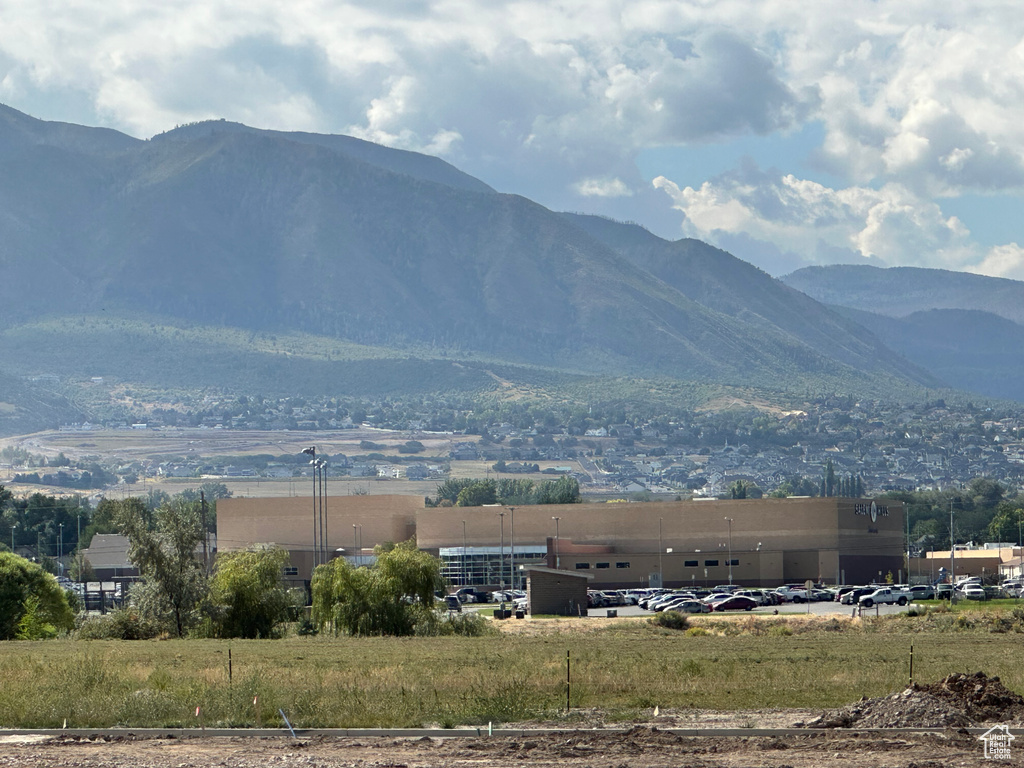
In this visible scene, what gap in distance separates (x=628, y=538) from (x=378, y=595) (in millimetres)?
69952

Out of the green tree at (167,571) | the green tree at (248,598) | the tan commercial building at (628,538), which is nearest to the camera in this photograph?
the green tree at (248,598)

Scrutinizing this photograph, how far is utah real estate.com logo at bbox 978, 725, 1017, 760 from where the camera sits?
24634 millimetres

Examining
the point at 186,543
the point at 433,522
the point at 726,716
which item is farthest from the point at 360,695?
the point at 433,522

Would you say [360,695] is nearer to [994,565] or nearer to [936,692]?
[936,692]

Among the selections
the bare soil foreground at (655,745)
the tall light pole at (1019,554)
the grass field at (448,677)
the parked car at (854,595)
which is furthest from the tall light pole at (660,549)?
the bare soil foreground at (655,745)

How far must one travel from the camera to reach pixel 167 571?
7075cm

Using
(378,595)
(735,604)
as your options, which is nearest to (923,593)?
(735,604)

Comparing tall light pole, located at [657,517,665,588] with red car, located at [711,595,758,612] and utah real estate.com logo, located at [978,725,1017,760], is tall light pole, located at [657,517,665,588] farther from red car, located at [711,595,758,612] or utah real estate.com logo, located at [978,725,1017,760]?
utah real estate.com logo, located at [978,725,1017,760]

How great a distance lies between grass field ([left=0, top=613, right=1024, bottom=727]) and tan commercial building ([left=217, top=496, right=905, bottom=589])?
253ft

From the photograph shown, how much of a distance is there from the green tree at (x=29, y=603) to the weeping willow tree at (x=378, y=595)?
12.7m

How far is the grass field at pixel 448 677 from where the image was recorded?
30.0 meters

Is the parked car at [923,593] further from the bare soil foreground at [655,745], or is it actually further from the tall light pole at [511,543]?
the bare soil foreground at [655,745]

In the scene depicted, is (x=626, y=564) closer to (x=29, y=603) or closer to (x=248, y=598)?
(x=248, y=598)

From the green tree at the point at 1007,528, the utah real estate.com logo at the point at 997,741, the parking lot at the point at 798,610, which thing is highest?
the green tree at the point at 1007,528
